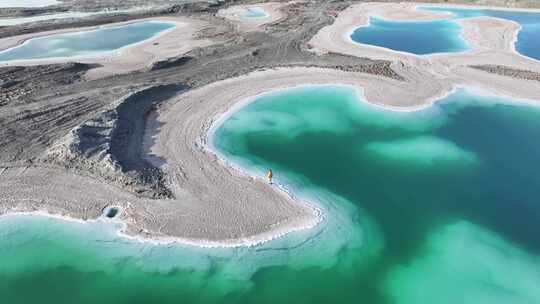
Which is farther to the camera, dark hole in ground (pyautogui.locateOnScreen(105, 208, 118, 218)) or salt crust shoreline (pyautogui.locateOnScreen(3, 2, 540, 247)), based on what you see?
salt crust shoreline (pyautogui.locateOnScreen(3, 2, 540, 247))

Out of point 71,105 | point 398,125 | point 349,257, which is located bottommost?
point 349,257

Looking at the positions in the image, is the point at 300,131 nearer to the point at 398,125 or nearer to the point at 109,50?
the point at 398,125

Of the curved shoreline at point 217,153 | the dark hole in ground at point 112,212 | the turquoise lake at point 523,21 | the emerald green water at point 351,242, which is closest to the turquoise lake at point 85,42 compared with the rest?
the curved shoreline at point 217,153

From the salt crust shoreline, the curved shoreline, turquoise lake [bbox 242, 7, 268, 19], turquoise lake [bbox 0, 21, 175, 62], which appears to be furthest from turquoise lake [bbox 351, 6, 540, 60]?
turquoise lake [bbox 0, 21, 175, 62]

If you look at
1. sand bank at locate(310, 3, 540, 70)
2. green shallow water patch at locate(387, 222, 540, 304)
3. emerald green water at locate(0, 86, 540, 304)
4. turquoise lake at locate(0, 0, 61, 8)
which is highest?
turquoise lake at locate(0, 0, 61, 8)

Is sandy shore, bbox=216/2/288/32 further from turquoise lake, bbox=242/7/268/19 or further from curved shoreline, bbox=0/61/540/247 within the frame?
curved shoreline, bbox=0/61/540/247

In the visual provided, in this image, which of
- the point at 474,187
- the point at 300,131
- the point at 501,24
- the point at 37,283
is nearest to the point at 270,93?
the point at 300,131
